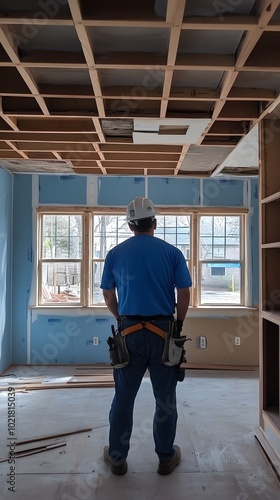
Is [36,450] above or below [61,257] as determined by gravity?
below

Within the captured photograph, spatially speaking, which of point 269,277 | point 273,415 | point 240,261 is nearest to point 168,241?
point 240,261

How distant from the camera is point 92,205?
17.7ft

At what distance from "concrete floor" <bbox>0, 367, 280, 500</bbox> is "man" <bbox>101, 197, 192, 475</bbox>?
0.18 meters

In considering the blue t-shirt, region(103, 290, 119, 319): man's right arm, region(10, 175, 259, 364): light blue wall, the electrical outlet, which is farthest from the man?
region(10, 175, 259, 364): light blue wall

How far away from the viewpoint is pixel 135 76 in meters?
2.61

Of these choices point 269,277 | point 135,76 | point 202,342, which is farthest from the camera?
point 202,342

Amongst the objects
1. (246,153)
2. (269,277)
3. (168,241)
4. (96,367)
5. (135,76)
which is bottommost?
(96,367)

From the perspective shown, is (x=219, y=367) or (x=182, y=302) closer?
(x=182, y=302)

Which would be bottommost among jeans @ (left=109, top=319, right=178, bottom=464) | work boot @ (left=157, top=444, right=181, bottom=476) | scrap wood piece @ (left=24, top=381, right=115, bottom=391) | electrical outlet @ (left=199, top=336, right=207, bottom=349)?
scrap wood piece @ (left=24, top=381, right=115, bottom=391)

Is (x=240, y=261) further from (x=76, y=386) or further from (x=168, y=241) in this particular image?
(x=76, y=386)

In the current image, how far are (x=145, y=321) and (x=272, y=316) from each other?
0.98 metres

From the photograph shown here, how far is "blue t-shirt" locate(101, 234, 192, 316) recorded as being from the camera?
7.89 ft

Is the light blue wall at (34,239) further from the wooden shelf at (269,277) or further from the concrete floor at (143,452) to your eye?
the wooden shelf at (269,277)

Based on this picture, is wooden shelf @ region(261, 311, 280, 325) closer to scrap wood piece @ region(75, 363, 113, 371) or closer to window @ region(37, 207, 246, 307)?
window @ region(37, 207, 246, 307)
